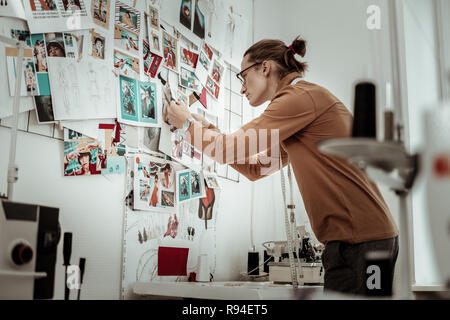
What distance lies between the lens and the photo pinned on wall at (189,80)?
6.48ft

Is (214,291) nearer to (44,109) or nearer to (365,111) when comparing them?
(44,109)

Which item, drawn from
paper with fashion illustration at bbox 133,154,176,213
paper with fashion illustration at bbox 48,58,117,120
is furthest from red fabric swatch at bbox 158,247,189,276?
paper with fashion illustration at bbox 48,58,117,120

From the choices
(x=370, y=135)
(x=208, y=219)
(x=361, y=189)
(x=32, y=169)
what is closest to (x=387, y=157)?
(x=370, y=135)

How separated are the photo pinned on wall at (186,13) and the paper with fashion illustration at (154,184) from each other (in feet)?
2.14

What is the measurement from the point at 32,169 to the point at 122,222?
41cm

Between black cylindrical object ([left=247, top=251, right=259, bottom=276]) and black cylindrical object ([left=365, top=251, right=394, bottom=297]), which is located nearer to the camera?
black cylindrical object ([left=365, top=251, right=394, bottom=297])

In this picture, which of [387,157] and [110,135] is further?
[110,135]

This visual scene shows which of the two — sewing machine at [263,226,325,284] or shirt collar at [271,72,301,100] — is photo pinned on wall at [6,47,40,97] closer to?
shirt collar at [271,72,301,100]

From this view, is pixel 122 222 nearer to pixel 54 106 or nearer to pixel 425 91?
pixel 54 106

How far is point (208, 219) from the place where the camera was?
2084 mm

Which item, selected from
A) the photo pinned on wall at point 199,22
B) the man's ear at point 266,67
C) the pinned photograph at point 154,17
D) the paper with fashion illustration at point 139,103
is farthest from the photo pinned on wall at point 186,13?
the man's ear at point 266,67

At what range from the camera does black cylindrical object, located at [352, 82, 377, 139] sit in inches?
25.2

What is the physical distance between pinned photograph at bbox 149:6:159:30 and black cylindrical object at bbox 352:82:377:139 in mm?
1304
